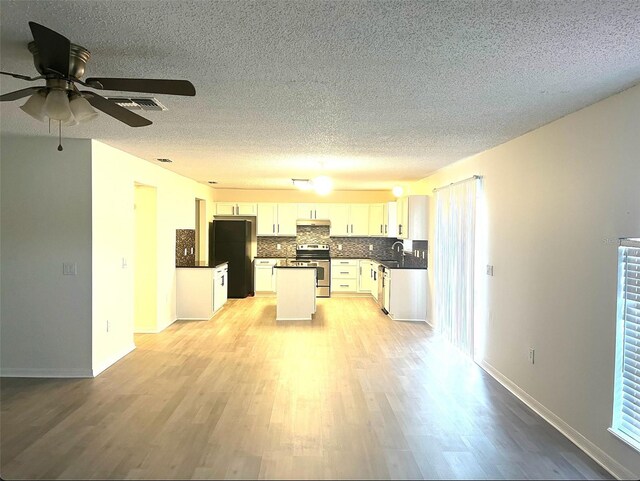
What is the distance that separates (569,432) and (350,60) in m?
2.99

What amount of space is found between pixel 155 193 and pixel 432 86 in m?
4.69

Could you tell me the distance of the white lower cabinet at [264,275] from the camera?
9508 millimetres

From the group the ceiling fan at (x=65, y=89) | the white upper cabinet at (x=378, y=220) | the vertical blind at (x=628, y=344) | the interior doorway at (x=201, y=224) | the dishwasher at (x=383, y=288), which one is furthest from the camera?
the white upper cabinet at (x=378, y=220)

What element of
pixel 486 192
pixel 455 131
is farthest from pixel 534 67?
pixel 486 192

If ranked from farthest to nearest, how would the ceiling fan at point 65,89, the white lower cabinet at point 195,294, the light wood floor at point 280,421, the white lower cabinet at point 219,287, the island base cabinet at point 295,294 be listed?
the white lower cabinet at point 219,287 < the island base cabinet at point 295,294 < the white lower cabinet at point 195,294 < the light wood floor at point 280,421 < the ceiling fan at point 65,89

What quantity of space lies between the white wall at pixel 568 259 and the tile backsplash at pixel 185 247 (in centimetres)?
507

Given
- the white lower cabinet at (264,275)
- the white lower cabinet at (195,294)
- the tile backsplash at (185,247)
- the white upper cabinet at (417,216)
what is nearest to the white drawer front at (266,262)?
the white lower cabinet at (264,275)

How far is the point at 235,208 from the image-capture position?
9555mm

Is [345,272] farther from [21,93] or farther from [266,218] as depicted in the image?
[21,93]

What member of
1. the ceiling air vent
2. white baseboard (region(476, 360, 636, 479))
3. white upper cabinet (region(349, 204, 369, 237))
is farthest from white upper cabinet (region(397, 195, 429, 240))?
the ceiling air vent

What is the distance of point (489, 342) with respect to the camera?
4598 millimetres

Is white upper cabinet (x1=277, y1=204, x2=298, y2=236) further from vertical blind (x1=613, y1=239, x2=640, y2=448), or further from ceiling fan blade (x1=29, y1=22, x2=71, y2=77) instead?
ceiling fan blade (x1=29, y1=22, x2=71, y2=77)

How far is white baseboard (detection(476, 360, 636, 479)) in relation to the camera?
8.43 ft

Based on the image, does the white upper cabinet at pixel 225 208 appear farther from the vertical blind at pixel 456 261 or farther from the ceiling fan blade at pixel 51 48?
the ceiling fan blade at pixel 51 48
